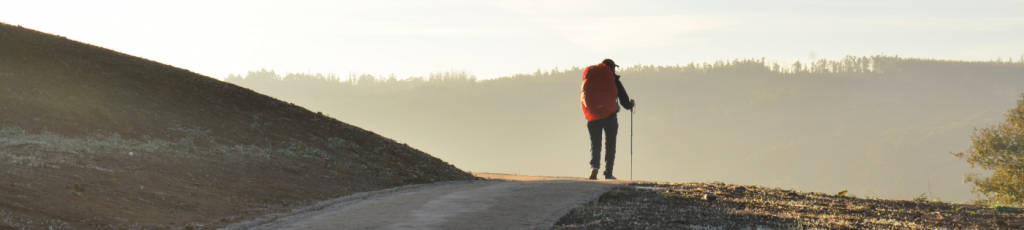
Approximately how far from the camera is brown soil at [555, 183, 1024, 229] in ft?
27.6

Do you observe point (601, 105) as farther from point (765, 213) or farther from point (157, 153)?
point (157, 153)

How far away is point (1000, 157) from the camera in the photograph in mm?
41344

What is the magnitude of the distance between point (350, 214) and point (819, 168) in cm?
16716

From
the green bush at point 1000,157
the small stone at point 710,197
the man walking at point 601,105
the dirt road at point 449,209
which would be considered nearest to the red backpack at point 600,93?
the man walking at point 601,105

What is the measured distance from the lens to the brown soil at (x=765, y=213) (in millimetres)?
8398

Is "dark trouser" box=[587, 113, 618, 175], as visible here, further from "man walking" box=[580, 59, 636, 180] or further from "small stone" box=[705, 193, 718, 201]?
"small stone" box=[705, 193, 718, 201]

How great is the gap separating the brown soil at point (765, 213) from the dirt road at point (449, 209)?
46 cm

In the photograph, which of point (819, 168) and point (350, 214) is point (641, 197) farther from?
point (819, 168)

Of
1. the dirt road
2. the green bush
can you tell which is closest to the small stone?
the dirt road

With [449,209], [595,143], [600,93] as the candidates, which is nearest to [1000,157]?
[595,143]

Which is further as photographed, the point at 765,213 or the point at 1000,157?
the point at 1000,157

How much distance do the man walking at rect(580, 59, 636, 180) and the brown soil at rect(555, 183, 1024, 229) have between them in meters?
4.78

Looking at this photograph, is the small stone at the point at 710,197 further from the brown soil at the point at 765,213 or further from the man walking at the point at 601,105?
the man walking at the point at 601,105

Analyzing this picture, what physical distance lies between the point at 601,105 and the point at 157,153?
8.72 meters
